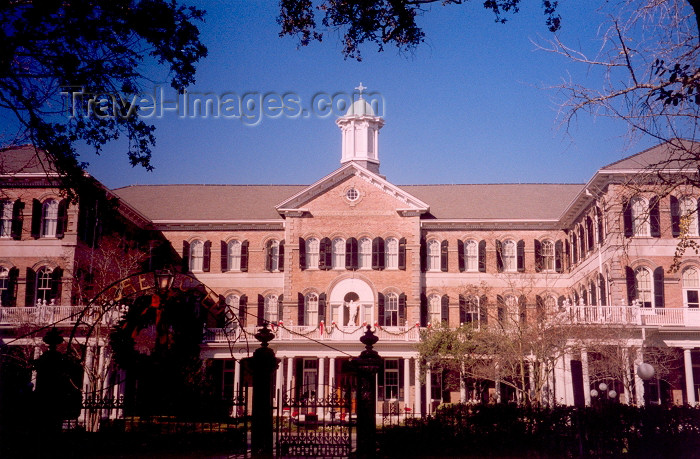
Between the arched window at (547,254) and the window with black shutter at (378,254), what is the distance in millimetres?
9209

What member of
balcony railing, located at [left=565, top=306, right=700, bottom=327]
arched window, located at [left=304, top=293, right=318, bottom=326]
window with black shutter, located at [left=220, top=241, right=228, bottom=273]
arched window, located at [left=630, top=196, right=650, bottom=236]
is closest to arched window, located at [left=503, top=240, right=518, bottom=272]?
arched window, located at [left=630, top=196, right=650, bottom=236]

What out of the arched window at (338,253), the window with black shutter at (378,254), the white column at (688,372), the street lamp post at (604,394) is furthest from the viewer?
the arched window at (338,253)

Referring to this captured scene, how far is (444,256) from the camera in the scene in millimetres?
42281

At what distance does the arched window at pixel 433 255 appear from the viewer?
139ft

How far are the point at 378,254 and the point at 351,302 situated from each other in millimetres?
3131

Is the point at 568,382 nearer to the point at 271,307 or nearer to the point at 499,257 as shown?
the point at 499,257

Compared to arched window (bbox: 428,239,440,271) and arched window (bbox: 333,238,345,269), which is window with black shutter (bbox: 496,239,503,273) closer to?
arched window (bbox: 428,239,440,271)

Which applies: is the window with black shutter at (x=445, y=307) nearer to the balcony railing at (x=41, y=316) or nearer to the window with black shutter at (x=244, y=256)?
the window with black shutter at (x=244, y=256)

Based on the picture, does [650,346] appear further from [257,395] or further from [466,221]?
[257,395]

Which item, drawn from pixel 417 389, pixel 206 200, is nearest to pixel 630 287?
pixel 417 389

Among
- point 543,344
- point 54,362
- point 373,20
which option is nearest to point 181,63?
point 373,20

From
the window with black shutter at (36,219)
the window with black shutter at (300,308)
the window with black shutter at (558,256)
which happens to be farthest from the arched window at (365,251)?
the window with black shutter at (36,219)

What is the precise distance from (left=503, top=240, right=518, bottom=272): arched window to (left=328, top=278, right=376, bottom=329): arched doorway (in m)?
7.97

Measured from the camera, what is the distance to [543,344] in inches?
1154
